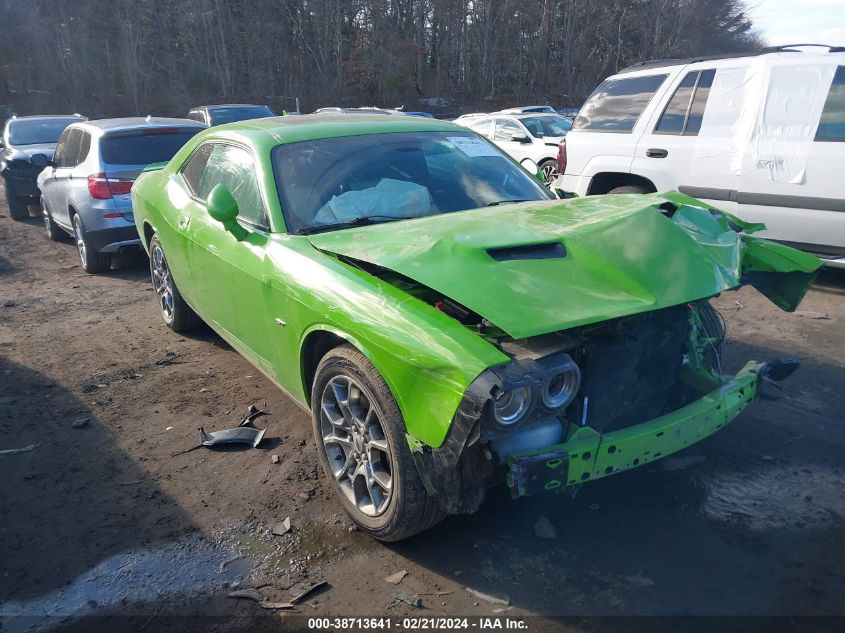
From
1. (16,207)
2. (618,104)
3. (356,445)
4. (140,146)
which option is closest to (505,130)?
(618,104)

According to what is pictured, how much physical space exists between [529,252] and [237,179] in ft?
6.95

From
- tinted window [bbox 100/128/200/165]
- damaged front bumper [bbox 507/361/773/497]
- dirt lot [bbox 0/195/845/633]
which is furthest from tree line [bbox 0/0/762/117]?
damaged front bumper [bbox 507/361/773/497]

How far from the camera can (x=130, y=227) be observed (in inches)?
298

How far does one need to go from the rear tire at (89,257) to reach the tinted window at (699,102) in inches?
264

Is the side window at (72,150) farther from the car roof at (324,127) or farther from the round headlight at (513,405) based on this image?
the round headlight at (513,405)

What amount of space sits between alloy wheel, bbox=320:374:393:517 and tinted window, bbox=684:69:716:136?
16.9 ft

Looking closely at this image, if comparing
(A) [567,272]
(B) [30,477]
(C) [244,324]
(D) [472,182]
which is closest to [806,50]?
(D) [472,182]

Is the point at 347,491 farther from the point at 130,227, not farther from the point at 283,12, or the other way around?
the point at 283,12

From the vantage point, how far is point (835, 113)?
5742 millimetres

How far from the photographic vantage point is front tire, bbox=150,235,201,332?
5504 mm

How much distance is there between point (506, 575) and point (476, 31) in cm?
4021

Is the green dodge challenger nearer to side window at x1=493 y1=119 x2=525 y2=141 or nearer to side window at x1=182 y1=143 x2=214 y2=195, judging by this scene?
side window at x1=182 y1=143 x2=214 y2=195

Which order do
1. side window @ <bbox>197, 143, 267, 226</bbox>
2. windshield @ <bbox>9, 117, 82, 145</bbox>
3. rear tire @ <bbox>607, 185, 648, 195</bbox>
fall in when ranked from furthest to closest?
windshield @ <bbox>9, 117, 82, 145</bbox>
rear tire @ <bbox>607, 185, 648, 195</bbox>
side window @ <bbox>197, 143, 267, 226</bbox>

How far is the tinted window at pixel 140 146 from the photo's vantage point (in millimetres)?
7633
